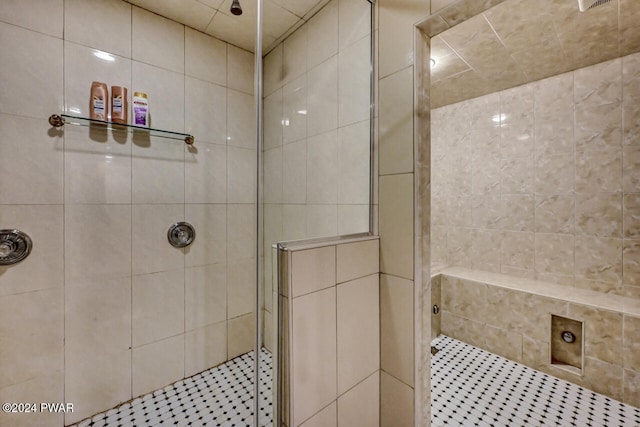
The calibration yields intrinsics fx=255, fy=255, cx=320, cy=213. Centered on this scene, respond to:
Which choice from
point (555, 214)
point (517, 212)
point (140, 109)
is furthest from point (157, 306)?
point (555, 214)

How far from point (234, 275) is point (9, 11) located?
152cm

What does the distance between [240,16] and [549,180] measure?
2.31 m

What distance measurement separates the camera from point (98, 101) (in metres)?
1.17

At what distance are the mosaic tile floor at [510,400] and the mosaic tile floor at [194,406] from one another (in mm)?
953

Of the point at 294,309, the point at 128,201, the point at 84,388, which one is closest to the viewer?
the point at 294,309

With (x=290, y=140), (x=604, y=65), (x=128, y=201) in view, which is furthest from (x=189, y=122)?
(x=604, y=65)

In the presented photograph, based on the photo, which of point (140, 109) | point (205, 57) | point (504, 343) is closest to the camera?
point (140, 109)

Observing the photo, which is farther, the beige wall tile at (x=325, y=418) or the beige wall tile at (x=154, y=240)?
the beige wall tile at (x=154, y=240)

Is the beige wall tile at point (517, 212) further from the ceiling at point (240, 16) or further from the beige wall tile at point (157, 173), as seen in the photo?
the beige wall tile at point (157, 173)

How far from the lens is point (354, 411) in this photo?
92 cm

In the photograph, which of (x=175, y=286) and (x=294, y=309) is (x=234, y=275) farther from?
(x=294, y=309)

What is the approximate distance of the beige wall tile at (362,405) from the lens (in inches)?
35.0

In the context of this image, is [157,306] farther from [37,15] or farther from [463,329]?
[463,329]

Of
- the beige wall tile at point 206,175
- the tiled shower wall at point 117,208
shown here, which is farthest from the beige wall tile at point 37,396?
the beige wall tile at point 206,175
